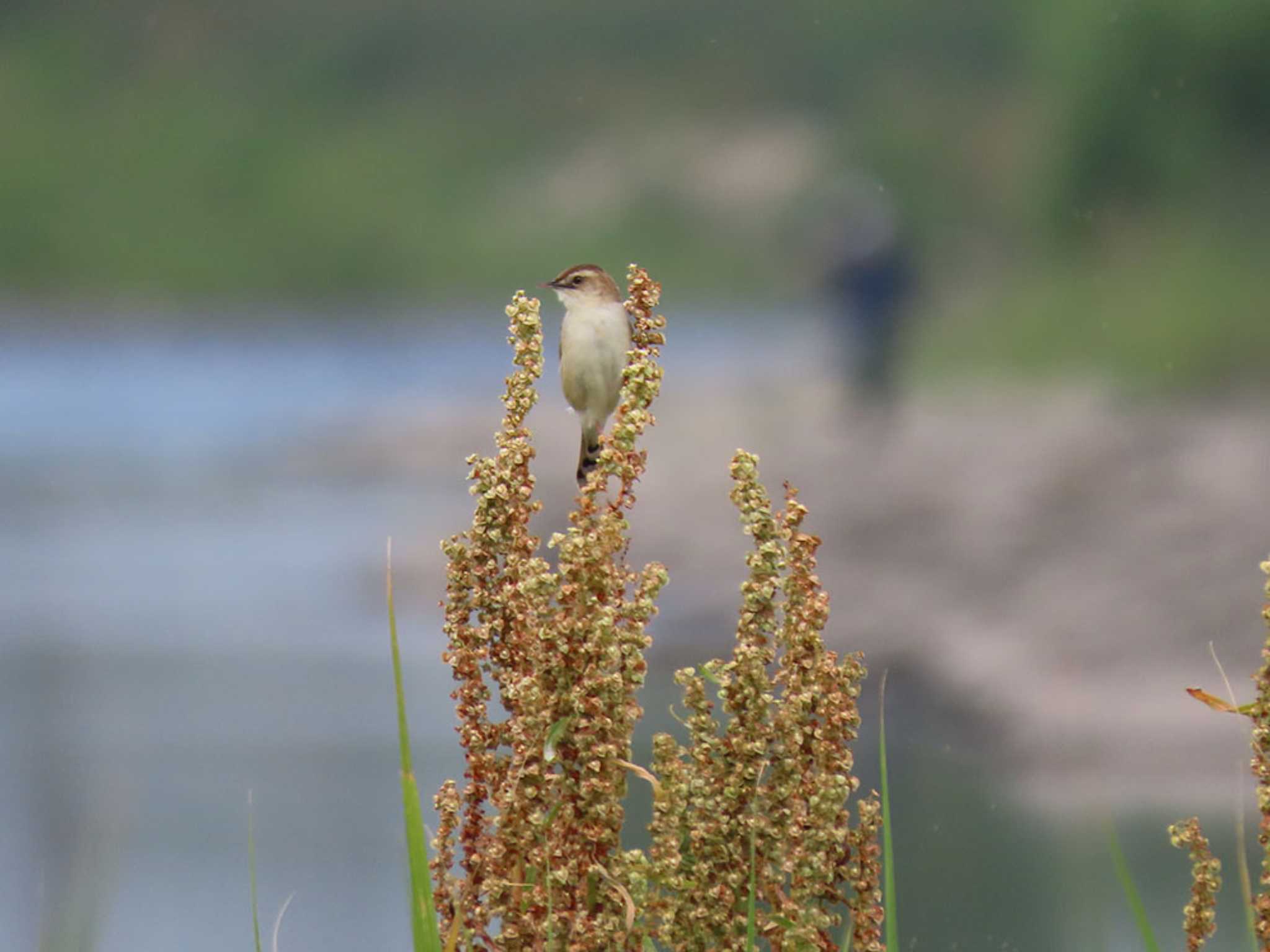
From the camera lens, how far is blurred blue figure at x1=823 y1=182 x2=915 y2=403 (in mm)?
13117

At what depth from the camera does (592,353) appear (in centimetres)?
146

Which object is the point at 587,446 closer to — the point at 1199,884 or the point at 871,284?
the point at 1199,884

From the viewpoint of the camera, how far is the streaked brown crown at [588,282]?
5.09 feet

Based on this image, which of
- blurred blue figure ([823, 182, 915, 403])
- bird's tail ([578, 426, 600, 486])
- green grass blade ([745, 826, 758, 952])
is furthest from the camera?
blurred blue figure ([823, 182, 915, 403])

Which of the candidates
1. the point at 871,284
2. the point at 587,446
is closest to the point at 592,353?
the point at 587,446

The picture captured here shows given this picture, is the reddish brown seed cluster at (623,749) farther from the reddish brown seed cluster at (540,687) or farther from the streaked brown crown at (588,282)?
the streaked brown crown at (588,282)

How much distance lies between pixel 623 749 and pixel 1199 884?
0.27 metres

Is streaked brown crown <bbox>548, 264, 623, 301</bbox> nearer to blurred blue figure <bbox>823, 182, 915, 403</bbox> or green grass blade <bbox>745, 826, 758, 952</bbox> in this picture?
green grass blade <bbox>745, 826, 758, 952</bbox>

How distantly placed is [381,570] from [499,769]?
14414 millimetres

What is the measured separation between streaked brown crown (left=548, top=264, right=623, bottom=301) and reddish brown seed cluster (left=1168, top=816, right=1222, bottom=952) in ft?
2.76

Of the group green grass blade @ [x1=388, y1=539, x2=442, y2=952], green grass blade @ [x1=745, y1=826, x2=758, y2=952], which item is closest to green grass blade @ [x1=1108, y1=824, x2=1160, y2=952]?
green grass blade @ [x1=745, y1=826, x2=758, y2=952]

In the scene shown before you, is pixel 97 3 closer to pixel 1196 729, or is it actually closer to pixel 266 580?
pixel 266 580

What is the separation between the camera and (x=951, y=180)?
2158 centimetres

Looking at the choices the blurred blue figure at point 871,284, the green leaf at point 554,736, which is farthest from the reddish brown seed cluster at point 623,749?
the blurred blue figure at point 871,284
